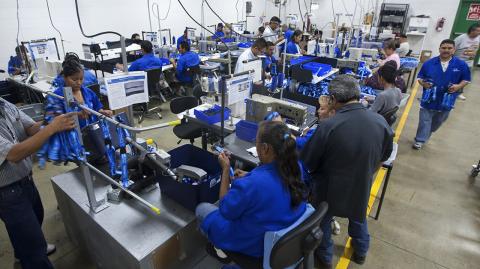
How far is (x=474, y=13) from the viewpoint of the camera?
31.6ft

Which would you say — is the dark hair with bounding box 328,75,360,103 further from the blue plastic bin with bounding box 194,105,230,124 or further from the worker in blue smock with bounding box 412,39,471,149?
the worker in blue smock with bounding box 412,39,471,149

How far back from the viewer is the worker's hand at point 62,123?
4.82ft

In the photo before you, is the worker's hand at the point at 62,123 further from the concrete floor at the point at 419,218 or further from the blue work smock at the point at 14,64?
the blue work smock at the point at 14,64

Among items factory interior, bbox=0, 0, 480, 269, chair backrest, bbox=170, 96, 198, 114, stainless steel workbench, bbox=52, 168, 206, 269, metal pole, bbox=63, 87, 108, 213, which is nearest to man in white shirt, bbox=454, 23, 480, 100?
factory interior, bbox=0, 0, 480, 269

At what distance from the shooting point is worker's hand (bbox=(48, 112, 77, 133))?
147 centimetres

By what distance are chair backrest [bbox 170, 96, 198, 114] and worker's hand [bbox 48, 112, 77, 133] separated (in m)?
1.99

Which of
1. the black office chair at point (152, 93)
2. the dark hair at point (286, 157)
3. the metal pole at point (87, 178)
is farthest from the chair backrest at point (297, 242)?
the black office chair at point (152, 93)

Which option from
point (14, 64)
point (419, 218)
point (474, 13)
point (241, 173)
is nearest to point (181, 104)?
point (241, 173)

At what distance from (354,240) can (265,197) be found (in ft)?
4.66

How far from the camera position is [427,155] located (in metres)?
4.22

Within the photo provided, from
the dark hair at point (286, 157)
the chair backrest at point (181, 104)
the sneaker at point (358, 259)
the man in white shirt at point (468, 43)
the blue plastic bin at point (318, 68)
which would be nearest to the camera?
the dark hair at point (286, 157)

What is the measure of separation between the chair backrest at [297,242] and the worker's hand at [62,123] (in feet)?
3.89

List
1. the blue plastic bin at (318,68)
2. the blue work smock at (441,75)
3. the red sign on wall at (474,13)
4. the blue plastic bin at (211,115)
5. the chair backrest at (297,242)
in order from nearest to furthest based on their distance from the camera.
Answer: the chair backrest at (297,242) → the blue plastic bin at (211,115) → the blue work smock at (441,75) → the blue plastic bin at (318,68) → the red sign on wall at (474,13)

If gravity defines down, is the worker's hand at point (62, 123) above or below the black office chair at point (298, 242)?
above
